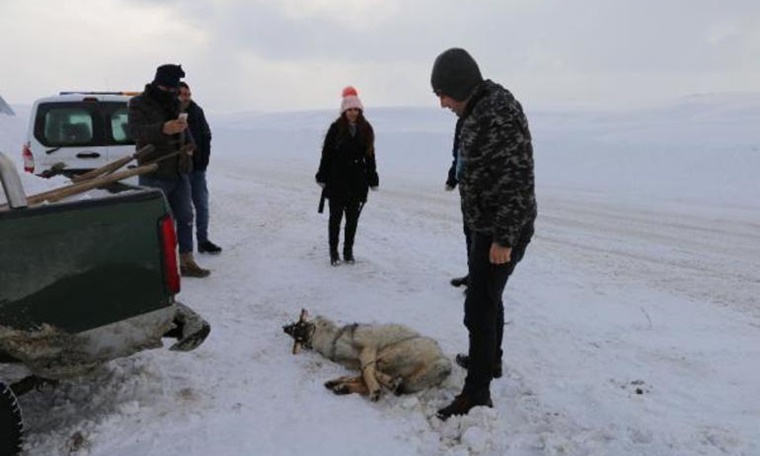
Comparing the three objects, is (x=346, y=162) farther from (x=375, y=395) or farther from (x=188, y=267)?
(x=375, y=395)

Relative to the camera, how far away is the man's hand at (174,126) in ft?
18.6

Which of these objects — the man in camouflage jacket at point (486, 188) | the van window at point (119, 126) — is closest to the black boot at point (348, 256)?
the van window at point (119, 126)

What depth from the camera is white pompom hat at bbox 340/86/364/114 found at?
6.65 metres

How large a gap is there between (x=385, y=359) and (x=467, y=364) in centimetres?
65

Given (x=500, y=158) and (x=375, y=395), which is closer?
(x=500, y=158)

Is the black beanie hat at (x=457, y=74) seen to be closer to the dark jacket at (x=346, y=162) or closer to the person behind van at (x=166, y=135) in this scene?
the person behind van at (x=166, y=135)

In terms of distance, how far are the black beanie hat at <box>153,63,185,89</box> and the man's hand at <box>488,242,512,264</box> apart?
11.9 feet

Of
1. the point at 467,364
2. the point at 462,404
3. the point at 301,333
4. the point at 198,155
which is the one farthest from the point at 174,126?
the point at 462,404

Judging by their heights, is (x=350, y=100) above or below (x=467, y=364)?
above

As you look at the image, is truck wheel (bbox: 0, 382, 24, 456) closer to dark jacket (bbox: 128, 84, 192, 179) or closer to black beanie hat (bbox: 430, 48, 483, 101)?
black beanie hat (bbox: 430, 48, 483, 101)

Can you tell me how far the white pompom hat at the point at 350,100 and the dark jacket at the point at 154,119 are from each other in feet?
5.46

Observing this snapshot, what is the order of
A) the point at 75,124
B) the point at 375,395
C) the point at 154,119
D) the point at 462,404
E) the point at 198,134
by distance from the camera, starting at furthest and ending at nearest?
the point at 75,124 < the point at 198,134 < the point at 154,119 < the point at 375,395 < the point at 462,404

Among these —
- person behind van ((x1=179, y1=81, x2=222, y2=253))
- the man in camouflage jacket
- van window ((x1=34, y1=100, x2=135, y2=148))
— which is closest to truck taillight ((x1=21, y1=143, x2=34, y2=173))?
van window ((x1=34, y1=100, x2=135, y2=148))

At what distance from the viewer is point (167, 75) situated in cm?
577
